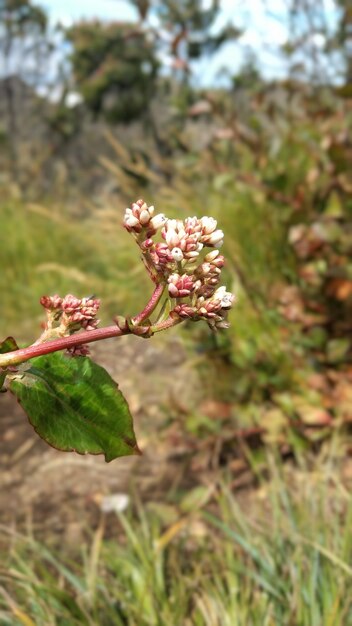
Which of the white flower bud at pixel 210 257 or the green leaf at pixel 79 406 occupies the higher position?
the white flower bud at pixel 210 257

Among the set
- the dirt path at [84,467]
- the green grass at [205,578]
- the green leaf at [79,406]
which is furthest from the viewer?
the dirt path at [84,467]

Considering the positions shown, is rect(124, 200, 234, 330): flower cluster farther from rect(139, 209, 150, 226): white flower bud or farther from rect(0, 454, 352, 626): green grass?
rect(0, 454, 352, 626): green grass

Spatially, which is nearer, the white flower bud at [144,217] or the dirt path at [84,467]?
the white flower bud at [144,217]

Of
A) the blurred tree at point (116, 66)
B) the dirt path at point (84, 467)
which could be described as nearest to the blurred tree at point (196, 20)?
the blurred tree at point (116, 66)

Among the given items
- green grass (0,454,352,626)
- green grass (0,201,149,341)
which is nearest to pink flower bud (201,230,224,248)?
green grass (0,454,352,626)

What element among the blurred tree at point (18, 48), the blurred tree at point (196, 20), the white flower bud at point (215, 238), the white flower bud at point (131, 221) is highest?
the blurred tree at point (18, 48)

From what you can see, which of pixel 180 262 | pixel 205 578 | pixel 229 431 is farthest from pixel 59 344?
pixel 229 431

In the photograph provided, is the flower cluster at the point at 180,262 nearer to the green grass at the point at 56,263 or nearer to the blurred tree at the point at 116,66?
the green grass at the point at 56,263
